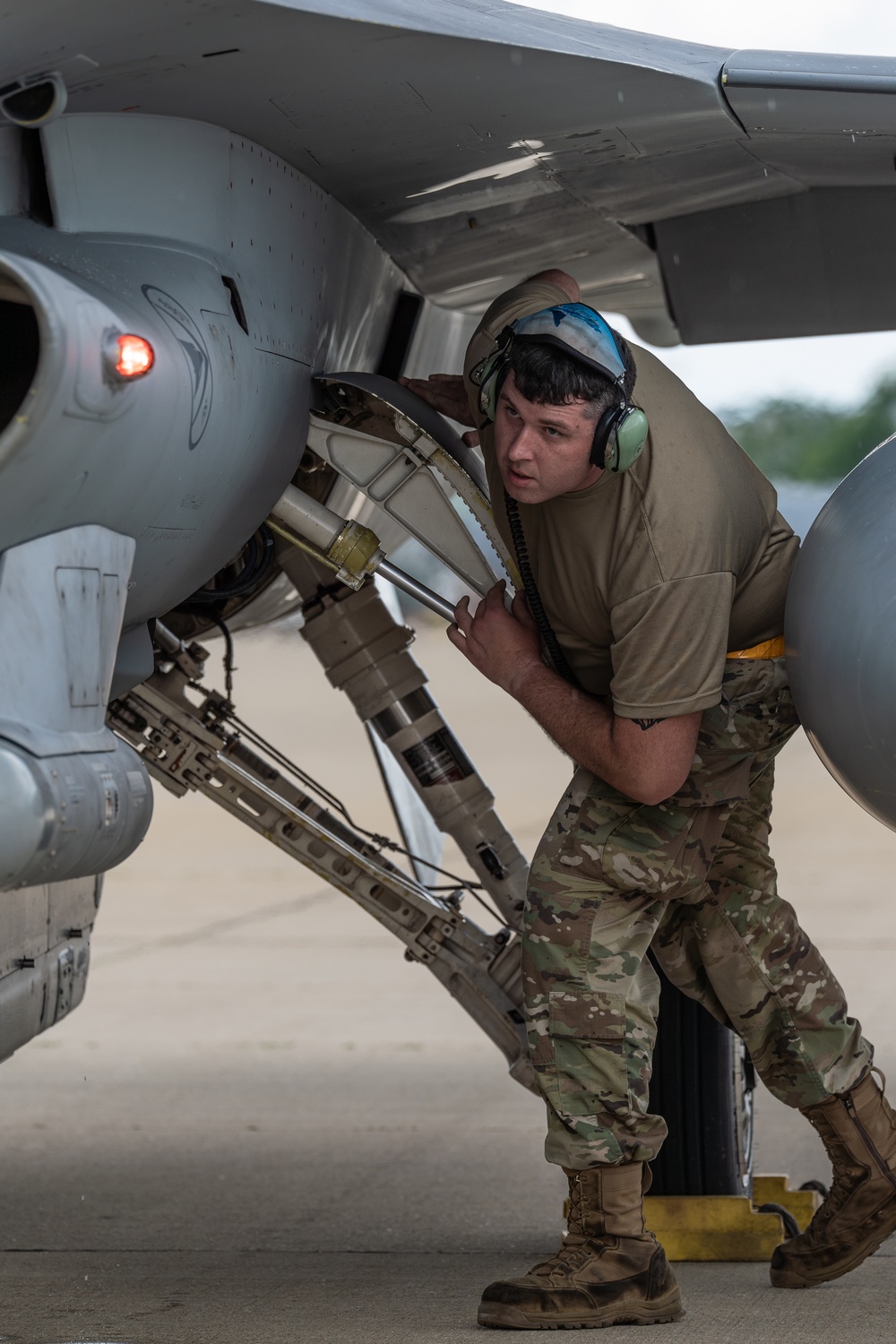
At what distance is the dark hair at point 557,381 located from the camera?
2.87 metres

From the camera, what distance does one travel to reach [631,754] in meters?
2.98

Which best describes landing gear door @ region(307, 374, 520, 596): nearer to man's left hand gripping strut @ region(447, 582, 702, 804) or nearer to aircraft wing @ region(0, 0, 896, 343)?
man's left hand gripping strut @ region(447, 582, 702, 804)

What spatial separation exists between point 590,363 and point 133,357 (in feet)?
2.89

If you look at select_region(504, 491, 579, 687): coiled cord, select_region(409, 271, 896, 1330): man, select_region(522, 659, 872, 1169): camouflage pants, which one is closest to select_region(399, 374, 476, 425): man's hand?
select_region(409, 271, 896, 1330): man

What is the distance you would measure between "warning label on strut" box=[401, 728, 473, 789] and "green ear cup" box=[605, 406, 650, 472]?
4.46ft

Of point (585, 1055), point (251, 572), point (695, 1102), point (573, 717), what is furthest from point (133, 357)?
point (695, 1102)

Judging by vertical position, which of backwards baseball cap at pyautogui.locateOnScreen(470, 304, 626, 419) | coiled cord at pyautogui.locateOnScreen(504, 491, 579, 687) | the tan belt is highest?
backwards baseball cap at pyautogui.locateOnScreen(470, 304, 626, 419)

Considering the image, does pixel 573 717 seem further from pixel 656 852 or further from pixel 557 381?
pixel 557 381

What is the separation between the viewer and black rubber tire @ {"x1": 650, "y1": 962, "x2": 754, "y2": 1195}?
395cm

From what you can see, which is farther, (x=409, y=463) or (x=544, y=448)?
(x=409, y=463)

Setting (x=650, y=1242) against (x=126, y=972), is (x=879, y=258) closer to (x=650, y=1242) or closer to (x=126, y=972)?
(x=650, y=1242)

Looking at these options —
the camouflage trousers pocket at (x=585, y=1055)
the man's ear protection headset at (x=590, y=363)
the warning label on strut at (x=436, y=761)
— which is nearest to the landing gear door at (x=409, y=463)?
the man's ear protection headset at (x=590, y=363)

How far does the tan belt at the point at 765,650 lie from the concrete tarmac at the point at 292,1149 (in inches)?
52.3

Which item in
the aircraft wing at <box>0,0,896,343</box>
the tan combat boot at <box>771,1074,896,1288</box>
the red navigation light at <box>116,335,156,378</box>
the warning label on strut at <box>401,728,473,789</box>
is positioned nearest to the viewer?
the red navigation light at <box>116,335,156,378</box>
